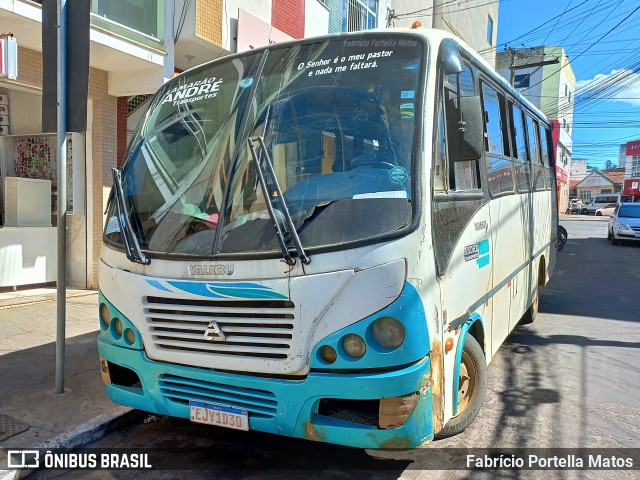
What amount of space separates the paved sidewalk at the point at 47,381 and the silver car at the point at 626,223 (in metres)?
18.6

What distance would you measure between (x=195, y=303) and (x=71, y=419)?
189 cm

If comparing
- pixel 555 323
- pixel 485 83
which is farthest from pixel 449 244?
pixel 555 323

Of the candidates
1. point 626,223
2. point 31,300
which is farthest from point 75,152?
point 626,223

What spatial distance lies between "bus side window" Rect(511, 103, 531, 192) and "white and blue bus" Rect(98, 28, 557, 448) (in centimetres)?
177

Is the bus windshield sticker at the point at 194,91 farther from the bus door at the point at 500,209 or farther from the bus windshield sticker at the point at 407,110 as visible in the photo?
the bus door at the point at 500,209

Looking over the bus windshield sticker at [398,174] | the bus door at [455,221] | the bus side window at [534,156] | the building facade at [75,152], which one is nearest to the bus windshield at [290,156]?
the bus windshield sticker at [398,174]

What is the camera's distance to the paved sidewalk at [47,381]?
3.84m

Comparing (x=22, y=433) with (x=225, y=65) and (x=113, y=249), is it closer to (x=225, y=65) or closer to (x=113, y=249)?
(x=113, y=249)

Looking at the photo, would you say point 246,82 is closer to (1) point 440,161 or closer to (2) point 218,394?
(1) point 440,161

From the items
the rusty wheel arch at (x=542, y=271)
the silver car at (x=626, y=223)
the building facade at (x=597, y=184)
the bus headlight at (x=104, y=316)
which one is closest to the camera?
the bus headlight at (x=104, y=316)

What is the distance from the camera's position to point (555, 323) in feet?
24.7

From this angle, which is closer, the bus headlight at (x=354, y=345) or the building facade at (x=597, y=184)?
the bus headlight at (x=354, y=345)

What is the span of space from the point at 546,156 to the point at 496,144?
4243 millimetres

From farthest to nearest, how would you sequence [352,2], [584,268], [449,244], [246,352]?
[352,2] < [584,268] < [449,244] < [246,352]
